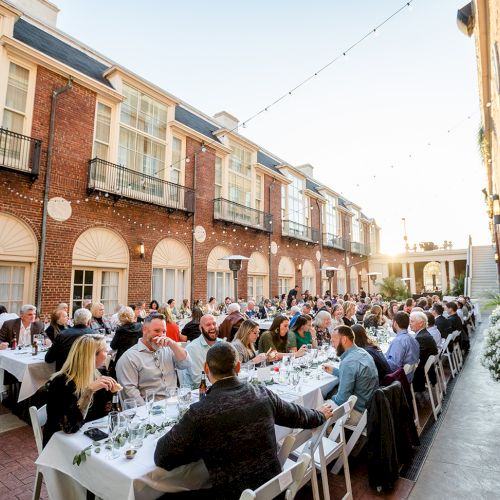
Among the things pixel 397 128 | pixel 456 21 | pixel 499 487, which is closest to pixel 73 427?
pixel 499 487

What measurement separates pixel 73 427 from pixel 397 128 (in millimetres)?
7886

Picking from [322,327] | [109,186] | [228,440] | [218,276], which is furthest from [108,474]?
[218,276]

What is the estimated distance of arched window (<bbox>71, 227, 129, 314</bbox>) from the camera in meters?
8.58

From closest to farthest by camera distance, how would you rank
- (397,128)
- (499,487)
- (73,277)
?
(499,487) < (397,128) < (73,277)

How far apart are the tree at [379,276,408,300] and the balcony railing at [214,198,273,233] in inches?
453

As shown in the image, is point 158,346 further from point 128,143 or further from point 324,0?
point 128,143

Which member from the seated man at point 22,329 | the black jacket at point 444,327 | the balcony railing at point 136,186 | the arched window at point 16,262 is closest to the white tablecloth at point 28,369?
the seated man at point 22,329

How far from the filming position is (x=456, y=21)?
6121 mm

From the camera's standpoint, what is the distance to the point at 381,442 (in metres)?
2.85

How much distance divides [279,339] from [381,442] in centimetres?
253

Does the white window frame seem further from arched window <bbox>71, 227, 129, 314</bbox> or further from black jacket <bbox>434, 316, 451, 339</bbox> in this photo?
black jacket <bbox>434, 316, 451, 339</bbox>

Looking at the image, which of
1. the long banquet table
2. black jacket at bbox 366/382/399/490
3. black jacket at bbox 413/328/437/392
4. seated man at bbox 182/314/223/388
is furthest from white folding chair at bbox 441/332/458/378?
the long banquet table

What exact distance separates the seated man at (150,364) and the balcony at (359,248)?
896 inches

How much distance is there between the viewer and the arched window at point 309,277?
60.1 feet
